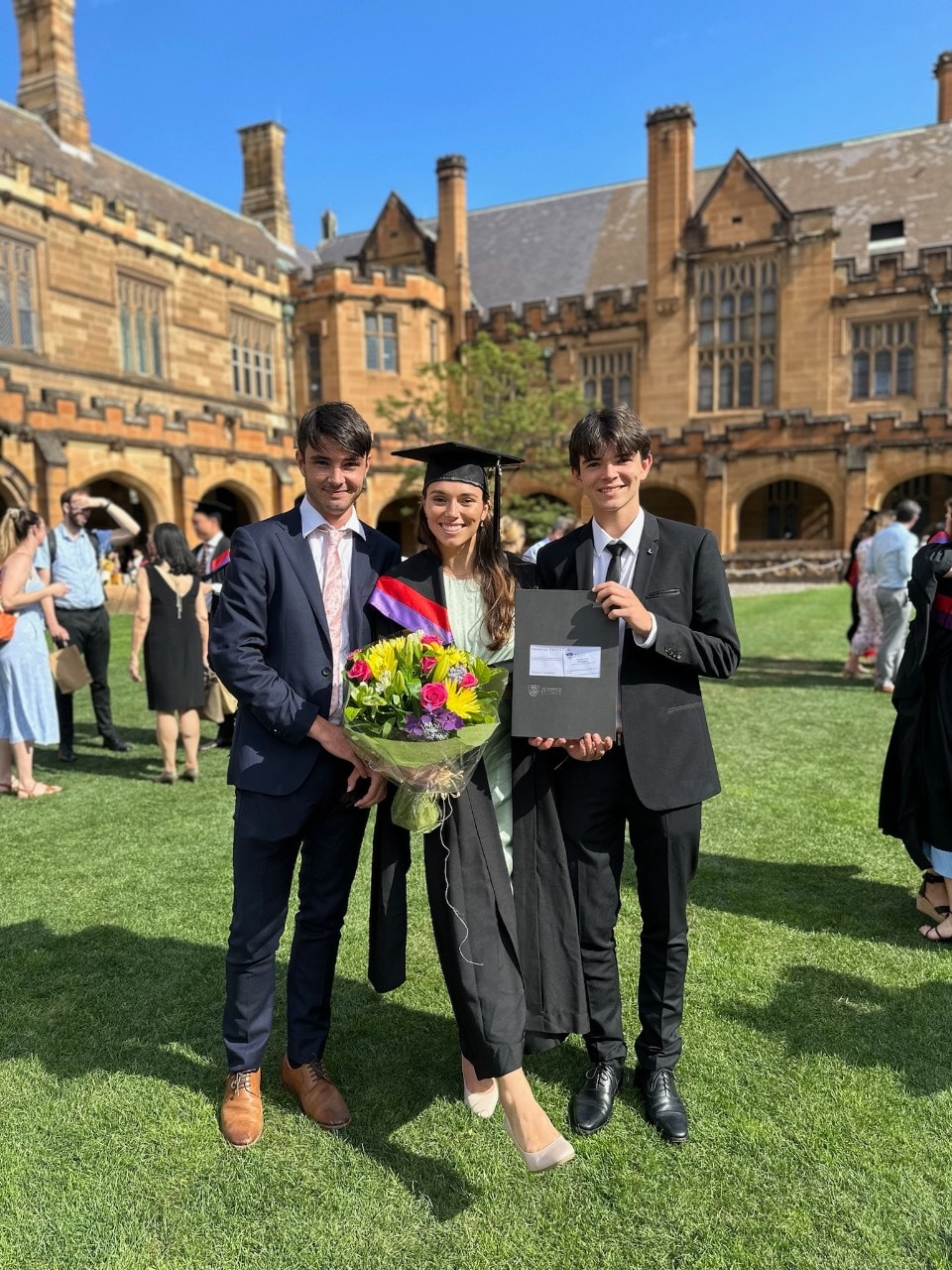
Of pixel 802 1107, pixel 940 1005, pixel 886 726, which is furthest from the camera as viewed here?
pixel 886 726

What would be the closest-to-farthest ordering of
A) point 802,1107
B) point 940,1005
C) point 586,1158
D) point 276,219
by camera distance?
point 586,1158
point 802,1107
point 940,1005
point 276,219

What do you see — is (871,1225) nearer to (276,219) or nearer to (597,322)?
(597,322)

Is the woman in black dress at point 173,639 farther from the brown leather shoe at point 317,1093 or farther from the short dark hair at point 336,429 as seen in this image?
the short dark hair at point 336,429

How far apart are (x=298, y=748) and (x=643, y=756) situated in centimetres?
105

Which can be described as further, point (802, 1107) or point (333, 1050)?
point (333, 1050)

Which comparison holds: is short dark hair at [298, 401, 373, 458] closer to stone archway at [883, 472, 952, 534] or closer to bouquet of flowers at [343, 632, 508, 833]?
bouquet of flowers at [343, 632, 508, 833]

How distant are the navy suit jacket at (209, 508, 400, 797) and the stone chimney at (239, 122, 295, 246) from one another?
3855 centimetres

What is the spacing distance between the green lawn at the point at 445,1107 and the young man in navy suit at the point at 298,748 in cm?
25

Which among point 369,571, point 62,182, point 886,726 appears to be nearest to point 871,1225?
point 369,571

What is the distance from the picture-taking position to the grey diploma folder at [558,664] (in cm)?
238

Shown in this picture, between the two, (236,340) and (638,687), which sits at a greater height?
(236,340)

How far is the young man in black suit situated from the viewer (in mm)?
2539

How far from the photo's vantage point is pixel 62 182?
23.9 m

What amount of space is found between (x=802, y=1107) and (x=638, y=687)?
4.76ft
